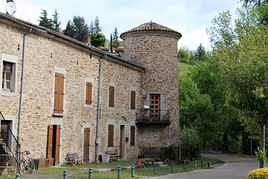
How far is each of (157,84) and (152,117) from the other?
255 centimetres

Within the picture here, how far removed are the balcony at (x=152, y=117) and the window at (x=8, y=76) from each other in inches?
552

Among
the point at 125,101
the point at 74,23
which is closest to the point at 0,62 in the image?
the point at 125,101

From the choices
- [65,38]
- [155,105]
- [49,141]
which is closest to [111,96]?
[155,105]

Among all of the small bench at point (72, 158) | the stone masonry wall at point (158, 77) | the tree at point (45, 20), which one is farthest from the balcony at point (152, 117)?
the tree at point (45, 20)

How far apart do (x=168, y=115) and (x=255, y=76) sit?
14.7 meters

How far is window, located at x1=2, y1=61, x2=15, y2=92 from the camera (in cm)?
1931

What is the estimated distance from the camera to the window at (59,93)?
74.1ft

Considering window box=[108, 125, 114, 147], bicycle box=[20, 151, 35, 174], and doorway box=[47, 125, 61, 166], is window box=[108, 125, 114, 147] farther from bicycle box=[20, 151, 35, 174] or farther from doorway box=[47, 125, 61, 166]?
bicycle box=[20, 151, 35, 174]

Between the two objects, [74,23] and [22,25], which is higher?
[74,23]

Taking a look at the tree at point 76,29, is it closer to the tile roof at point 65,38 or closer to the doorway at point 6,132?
the tile roof at point 65,38

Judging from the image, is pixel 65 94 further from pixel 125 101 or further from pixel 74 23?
pixel 74 23

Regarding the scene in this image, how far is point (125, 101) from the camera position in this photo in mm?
30531

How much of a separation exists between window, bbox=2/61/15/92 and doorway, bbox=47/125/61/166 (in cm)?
334

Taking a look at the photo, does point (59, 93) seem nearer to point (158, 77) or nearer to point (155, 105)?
point (155, 105)
